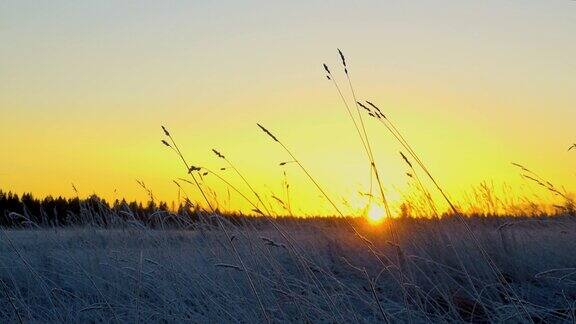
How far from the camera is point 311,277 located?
3.14 meters

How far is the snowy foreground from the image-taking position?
336cm

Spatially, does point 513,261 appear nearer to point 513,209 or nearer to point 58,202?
point 513,209

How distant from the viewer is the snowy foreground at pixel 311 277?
132 inches

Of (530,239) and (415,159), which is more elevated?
(415,159)

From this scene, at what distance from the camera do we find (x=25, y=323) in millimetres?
3752

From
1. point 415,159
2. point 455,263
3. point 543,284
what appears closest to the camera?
point 415,159

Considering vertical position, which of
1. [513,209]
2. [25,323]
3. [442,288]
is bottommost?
[25,323]

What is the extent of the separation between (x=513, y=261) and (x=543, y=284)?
31cm

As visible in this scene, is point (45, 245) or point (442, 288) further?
point (45, 245)

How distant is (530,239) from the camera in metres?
5.66

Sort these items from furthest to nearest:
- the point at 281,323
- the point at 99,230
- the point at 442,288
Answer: the point at 99,230 → the point at 442,288 → the point at 281,323

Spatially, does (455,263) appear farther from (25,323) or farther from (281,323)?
(25,323)

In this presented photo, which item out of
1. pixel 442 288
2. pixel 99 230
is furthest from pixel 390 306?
pixel 99 230

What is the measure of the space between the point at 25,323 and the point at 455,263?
285 centimetres
